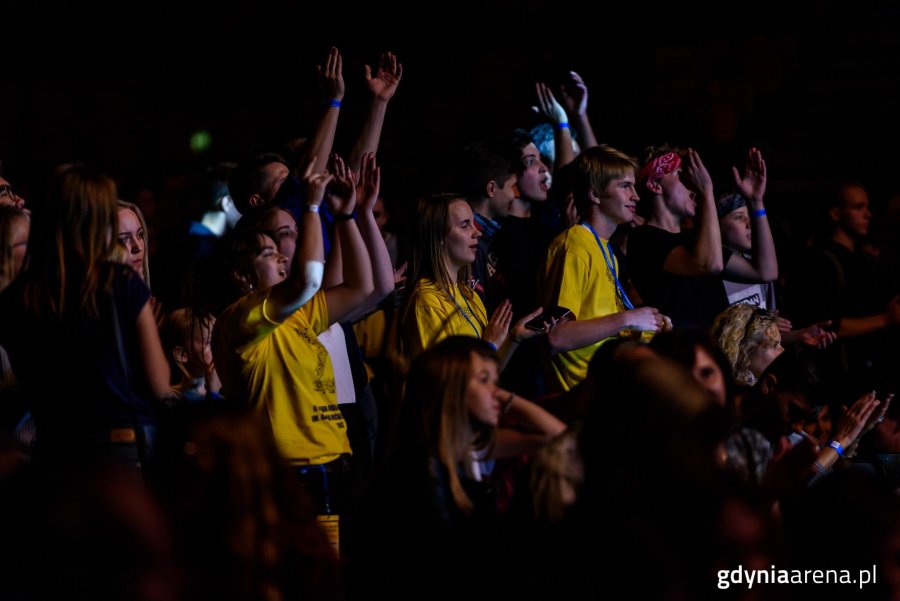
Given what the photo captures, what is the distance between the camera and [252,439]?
312cm

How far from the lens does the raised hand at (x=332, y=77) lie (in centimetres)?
556

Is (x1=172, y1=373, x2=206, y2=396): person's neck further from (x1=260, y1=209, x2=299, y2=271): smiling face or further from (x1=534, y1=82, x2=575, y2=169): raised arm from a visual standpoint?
(x1=534, y1=82, x2=575, y2=169): raised arm

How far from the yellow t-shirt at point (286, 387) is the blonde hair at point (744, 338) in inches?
75.2

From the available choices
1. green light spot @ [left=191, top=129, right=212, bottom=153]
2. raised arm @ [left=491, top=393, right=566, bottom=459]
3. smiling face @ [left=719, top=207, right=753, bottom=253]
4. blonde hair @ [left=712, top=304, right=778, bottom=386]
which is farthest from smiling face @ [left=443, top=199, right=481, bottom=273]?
green light spot @ [left=191, top=129, right=212, bottom=153]

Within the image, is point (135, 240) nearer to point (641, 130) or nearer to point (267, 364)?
point (267, 364)

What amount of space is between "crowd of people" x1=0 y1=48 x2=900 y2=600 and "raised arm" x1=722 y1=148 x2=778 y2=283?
0.6 inches

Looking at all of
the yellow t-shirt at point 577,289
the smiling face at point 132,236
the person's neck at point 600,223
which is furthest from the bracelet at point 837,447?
the smiling face at point 132,236

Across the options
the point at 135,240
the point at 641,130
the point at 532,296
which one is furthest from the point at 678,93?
the point at 135,240

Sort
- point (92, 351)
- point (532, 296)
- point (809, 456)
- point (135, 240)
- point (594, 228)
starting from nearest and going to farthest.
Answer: point (92, 351) → point (809, 456) → point (135, 240) → point (594, 228) → point (532, 296)

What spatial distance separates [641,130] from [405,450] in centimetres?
680

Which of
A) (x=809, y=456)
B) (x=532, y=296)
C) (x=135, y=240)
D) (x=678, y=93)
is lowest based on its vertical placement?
(x=809, y=456)

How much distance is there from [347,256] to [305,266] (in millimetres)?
469

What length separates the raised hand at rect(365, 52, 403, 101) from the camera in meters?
5.84

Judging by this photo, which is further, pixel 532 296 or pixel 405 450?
pixel 532 296
